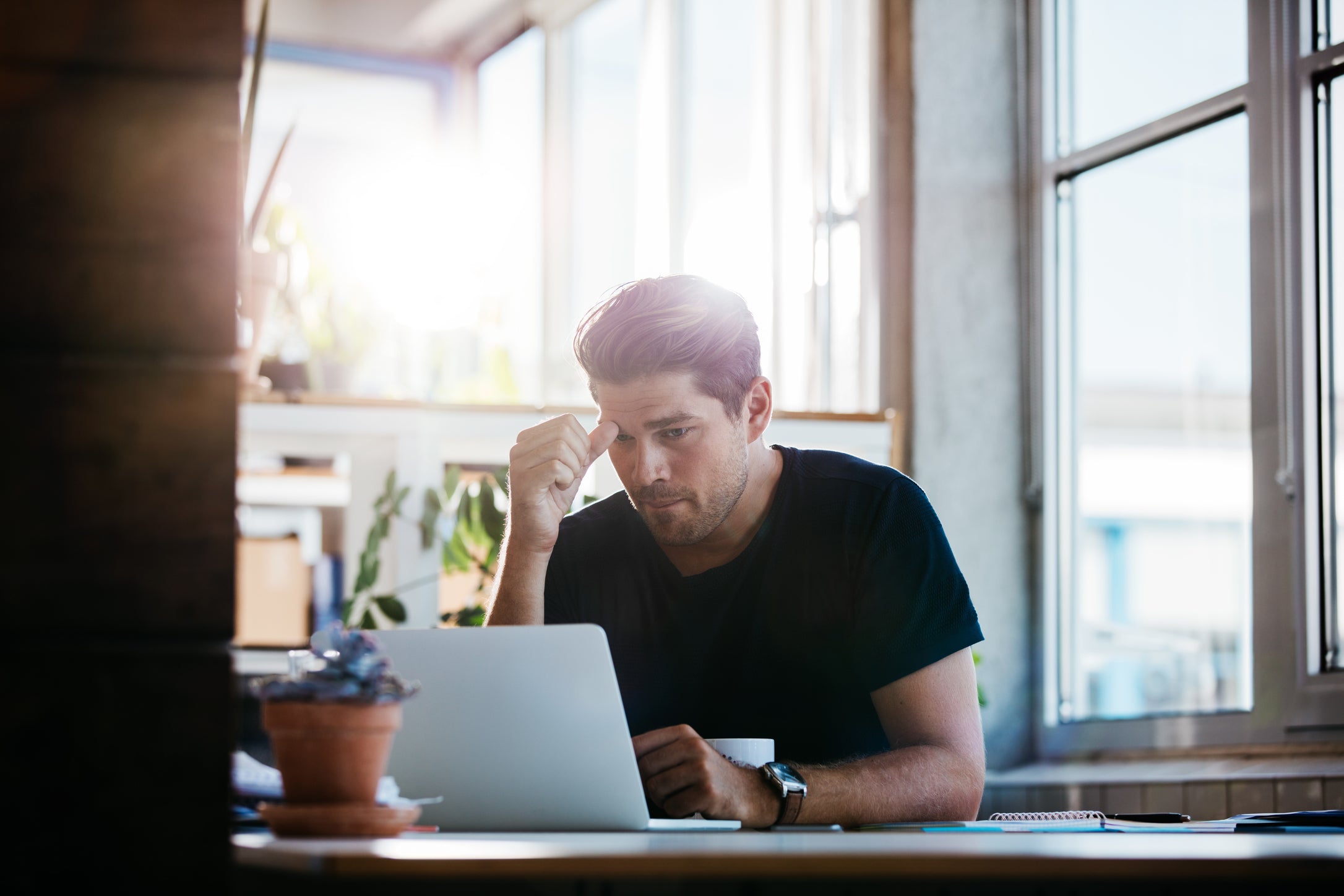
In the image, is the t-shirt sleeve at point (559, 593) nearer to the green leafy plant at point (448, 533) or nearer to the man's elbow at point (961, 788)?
the man's elbow at point (961, 788)

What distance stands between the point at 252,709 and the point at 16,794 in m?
2.29

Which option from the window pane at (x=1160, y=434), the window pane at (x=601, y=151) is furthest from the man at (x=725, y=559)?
the window pane at (x=601, y=151)

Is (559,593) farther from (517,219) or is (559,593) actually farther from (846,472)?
(517,219)

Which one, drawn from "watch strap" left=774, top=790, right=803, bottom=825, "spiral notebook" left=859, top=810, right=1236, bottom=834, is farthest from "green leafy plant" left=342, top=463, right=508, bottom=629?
"spiral notebook" left=859, top=810, right=1236, bottom=834

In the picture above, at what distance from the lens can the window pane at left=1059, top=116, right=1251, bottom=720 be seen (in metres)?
3.00

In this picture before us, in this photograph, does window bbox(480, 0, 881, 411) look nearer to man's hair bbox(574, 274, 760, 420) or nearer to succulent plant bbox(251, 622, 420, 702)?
man's hair bbox(574, 274, 760, 420)

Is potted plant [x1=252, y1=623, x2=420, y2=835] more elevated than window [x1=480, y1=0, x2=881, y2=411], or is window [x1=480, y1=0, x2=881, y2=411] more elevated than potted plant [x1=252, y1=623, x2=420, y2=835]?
window [x1=480, y1=0, x2=881, y2=411]

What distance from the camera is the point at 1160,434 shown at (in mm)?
3143

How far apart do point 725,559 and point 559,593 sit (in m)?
0.26

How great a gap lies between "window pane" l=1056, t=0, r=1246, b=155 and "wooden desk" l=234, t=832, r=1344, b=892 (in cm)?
248

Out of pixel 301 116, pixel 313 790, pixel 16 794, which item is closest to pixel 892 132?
pixel 313 790

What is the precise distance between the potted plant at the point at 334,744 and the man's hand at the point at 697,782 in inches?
14.2

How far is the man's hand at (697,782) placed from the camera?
1403mm

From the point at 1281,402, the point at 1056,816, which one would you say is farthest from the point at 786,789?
the point at 1281,402
